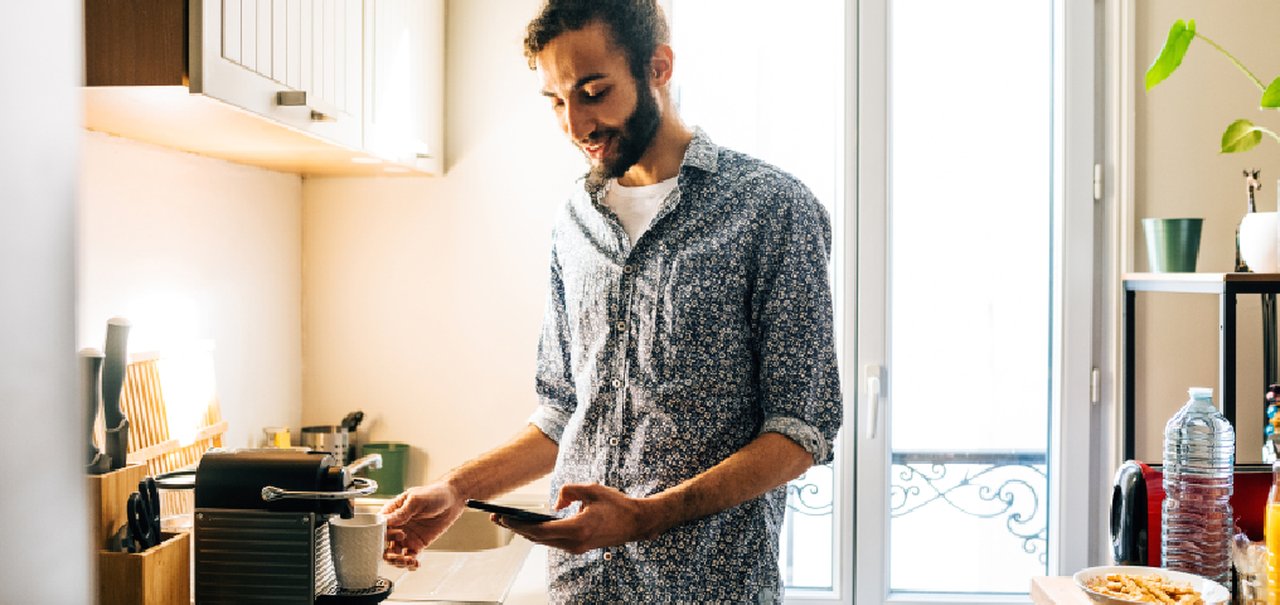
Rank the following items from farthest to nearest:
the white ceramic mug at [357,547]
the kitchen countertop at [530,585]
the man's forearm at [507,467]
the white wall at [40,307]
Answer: the kitchen countertop at [530,585] < the man's forearm at [507,467] < the white ceramic mug at [357,547] < the white wall at [40,307]

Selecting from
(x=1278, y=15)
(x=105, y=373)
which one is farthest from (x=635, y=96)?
(x=1278, y=15)

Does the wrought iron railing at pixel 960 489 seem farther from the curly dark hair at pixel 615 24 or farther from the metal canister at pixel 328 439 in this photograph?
the curly dark hair at pixel 615 24

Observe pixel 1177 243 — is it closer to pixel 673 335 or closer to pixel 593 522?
pixel 673 335

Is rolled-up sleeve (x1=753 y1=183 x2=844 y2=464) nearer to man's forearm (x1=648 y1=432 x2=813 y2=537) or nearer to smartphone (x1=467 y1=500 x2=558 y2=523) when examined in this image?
man's forearm (x1=648 y1=432 x2=813 y2=537)

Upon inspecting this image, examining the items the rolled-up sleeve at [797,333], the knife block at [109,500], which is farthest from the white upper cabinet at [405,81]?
the rolled-up sleeve at [797,333]

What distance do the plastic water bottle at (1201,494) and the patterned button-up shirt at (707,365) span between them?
0.70 metres

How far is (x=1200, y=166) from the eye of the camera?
2439 mm

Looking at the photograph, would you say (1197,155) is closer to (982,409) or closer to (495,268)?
(982,409)

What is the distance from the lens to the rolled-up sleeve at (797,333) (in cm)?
120

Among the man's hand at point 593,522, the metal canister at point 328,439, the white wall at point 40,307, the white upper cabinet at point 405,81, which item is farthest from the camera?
the metal canister at point 328,439

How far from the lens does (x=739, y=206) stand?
4.15 ft

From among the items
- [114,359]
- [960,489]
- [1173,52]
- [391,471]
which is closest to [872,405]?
[960,489]

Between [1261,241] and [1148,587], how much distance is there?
840 millimetres

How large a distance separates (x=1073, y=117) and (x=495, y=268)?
148 centimetres
